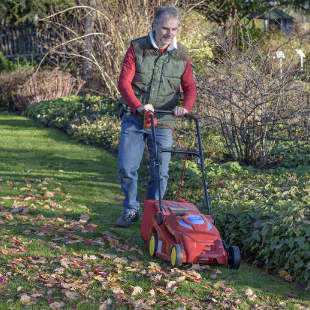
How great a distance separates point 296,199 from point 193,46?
753 cm

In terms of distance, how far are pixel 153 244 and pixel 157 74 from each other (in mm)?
1529

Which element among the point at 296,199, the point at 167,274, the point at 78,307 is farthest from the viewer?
the point at 296,199

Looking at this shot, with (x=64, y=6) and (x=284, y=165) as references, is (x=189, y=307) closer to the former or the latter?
(x=284, y=165)

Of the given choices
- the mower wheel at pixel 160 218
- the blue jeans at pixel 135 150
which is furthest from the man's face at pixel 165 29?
the mower wheel at pixel 160 218

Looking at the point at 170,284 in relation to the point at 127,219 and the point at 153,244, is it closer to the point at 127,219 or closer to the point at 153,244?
the point at 153,244

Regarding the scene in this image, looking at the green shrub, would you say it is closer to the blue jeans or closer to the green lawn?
the green lawn

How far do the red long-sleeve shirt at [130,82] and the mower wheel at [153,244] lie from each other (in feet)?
3.64

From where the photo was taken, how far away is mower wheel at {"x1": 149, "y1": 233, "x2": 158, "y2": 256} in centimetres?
452

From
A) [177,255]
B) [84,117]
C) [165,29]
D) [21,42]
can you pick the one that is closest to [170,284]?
[177,255]

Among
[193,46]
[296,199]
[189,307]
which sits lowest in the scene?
[189,307]

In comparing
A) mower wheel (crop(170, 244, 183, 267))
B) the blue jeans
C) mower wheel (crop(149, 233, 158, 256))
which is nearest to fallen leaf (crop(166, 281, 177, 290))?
mower wheel (crop(170, 244, 183, 267))

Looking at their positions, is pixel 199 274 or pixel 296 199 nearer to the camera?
pixel 199 274

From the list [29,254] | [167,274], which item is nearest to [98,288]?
[167,274]

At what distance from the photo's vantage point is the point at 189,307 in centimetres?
361
